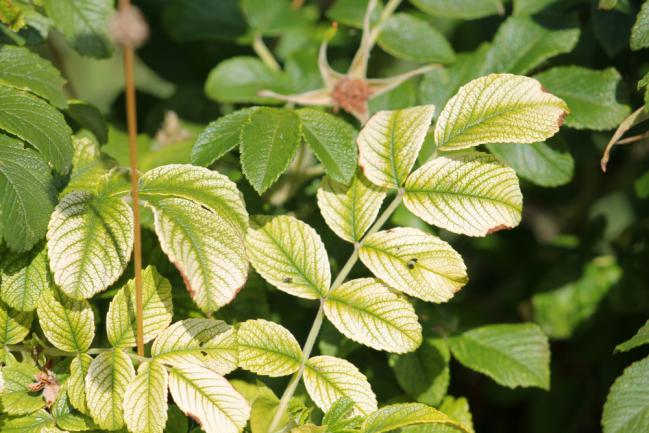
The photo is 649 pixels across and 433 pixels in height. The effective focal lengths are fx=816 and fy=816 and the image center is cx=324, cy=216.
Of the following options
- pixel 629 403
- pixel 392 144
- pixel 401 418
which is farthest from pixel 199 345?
pixel 629 403

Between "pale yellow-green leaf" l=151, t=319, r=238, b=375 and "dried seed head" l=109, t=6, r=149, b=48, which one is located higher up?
"dried seed head" l=109, t=6, r=149, b=48

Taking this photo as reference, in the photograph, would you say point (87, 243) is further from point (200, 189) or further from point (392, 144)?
point (392, 144)

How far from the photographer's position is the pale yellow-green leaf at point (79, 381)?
1158 mm

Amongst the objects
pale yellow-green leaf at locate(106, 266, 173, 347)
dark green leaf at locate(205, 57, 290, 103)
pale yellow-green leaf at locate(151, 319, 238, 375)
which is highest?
dark green leaf at locate(205, 57, 290, 103)

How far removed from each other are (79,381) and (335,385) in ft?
1.22

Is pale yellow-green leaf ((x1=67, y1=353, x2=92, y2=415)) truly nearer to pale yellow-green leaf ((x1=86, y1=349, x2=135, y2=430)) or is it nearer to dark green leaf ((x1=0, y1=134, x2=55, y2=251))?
pale yellow-green leaf ((x1=86, y1=349, x2=135, y2=430))

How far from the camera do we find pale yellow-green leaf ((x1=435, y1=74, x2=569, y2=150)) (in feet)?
3.97

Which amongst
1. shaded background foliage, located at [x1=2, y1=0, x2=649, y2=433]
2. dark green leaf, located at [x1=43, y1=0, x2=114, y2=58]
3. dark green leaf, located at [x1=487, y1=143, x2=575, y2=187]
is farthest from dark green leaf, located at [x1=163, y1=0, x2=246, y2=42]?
dark green leaf, located at [x1=487, y1=143, x2=575, y2=187]

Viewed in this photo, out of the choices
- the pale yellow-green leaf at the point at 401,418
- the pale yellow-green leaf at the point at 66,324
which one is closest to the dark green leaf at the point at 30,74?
the pale yellow-green leaf at the point at 66,324

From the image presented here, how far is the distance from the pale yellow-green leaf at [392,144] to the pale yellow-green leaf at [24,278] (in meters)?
0.51

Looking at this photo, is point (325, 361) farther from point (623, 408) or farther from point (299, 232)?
point (623, 408)

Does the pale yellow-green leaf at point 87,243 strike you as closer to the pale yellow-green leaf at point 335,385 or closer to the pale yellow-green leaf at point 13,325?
the pale yellow-green leaf at point 13,325

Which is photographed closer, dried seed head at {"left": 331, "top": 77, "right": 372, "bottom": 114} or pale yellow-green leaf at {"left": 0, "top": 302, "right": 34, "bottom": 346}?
pale yellow-green leaf at {"left": 0, "top": 302, "right": 34, "bottom": 346}

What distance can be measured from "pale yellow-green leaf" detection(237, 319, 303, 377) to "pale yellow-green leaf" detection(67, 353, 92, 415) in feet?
0.74
